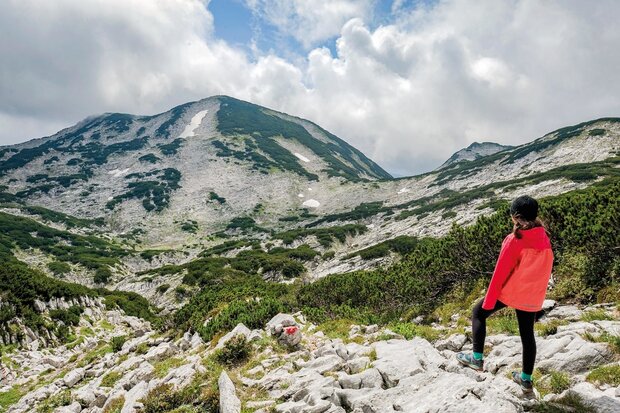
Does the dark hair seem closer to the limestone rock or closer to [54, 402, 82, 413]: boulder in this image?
the limestone rock

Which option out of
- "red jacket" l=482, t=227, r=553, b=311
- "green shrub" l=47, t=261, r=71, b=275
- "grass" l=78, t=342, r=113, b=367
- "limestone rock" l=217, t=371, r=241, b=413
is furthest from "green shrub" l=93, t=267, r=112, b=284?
"red jacket" l=482, t=227, r=553, b=311

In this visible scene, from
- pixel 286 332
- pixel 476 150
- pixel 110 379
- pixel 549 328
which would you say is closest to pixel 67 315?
pixel 110 379

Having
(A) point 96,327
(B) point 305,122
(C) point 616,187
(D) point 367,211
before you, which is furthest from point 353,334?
(B) point 305,122

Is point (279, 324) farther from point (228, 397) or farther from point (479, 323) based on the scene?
point (479, 323)

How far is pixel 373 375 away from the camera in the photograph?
6.54 meters

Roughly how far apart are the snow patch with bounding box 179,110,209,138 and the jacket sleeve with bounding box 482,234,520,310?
145 metres

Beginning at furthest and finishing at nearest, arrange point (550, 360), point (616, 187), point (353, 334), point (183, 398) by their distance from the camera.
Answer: point (616, 187) → point (353, 334) → point (183, 398) → point (550, 360)

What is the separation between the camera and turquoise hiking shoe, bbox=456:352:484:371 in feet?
17.4

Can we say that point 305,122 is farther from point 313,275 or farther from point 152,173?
point 313,275

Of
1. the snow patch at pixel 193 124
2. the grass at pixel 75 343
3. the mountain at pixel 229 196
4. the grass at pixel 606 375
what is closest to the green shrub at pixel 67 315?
the grass at pixel 75 343

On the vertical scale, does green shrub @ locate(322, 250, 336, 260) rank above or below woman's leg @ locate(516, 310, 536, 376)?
below

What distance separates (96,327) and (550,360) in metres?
26.7

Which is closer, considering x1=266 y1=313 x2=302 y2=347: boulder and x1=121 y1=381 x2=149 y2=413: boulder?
x1=121 y1=381 x2=149 y2=413: boulder

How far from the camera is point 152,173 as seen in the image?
107m
